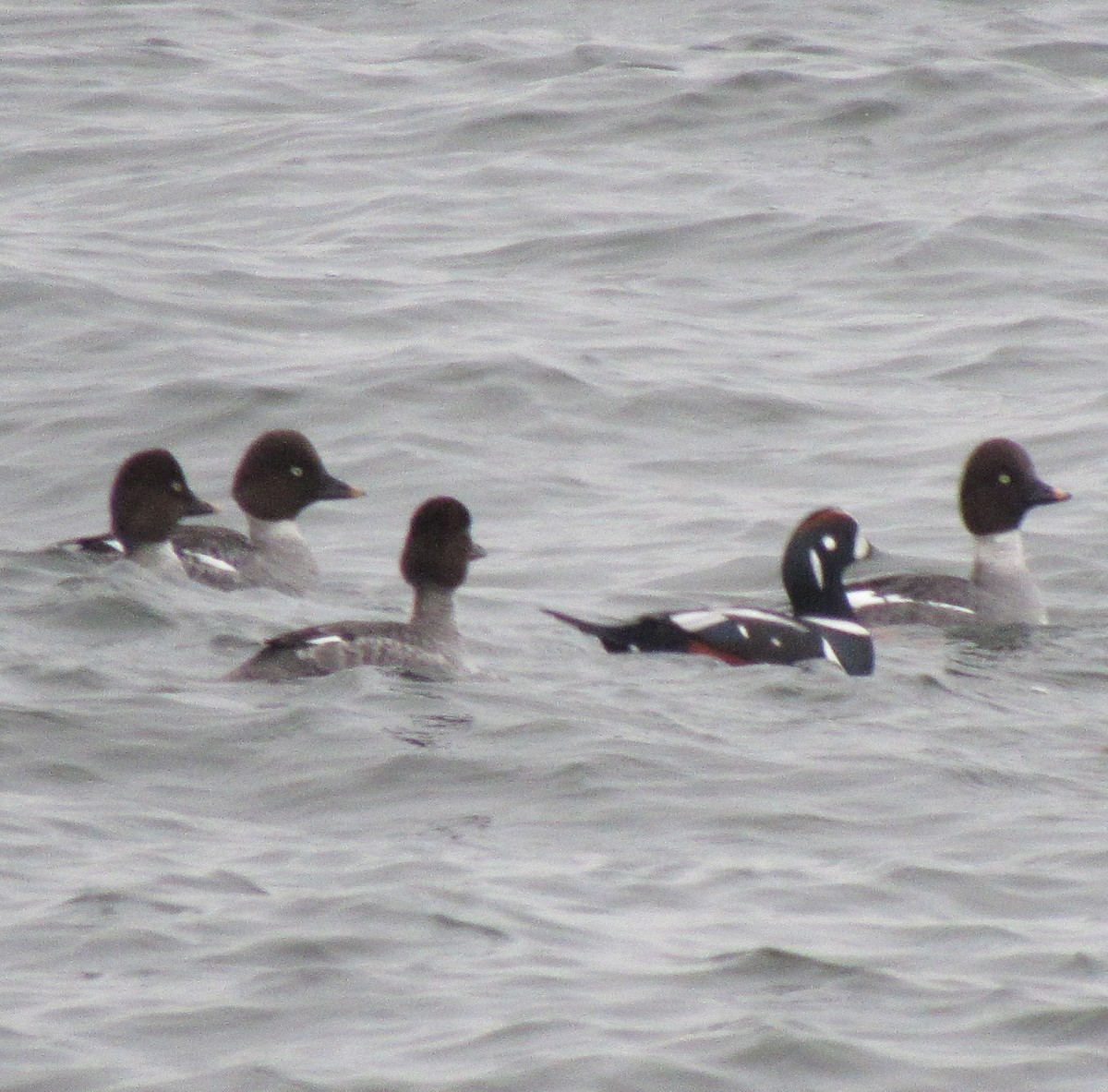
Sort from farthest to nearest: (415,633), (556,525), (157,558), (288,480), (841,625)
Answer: (556,525) < (288,480) < (157,558) < (841,625) < (415,633)

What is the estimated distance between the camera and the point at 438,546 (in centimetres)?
1075

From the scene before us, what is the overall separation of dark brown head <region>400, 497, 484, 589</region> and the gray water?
424mm

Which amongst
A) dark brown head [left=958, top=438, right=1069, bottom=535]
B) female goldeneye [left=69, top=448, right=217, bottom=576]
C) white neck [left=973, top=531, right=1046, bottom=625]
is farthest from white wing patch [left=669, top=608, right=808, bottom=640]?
female goldeneye [left=69, top=448, right=217, bottom=576]

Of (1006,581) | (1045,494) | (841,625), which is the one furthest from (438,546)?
(1045,494)

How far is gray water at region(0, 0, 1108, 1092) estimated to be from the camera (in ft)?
23.0

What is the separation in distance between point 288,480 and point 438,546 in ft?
9.13

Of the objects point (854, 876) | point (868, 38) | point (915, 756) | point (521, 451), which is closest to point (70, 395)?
point (521, 451)

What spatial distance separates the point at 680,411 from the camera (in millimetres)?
15664

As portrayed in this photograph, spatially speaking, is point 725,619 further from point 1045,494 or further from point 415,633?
point 1045,494

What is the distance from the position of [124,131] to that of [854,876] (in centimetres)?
1472

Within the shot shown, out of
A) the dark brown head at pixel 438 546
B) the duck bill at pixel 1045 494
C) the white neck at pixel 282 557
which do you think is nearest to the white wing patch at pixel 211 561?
the white neck at pixel 282 557

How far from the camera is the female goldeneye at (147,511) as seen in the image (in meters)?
12.5

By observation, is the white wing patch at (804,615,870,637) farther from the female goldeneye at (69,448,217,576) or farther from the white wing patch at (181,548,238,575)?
the female goldeneye at (69,448,217,576)

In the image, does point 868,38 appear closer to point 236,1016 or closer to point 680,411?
point 680,411
